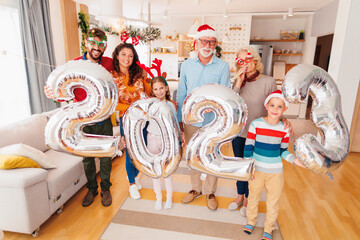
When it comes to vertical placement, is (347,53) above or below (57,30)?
below

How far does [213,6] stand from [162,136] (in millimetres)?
5412

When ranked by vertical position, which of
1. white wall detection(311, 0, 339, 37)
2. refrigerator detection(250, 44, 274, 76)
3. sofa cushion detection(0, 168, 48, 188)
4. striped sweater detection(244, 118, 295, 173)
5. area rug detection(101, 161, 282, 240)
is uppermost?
white wall detection(311, 0, 339, 37)

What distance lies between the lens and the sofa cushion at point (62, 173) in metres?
1.94

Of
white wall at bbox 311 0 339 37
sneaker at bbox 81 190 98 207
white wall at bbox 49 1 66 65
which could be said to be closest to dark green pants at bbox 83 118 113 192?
sneaker at bbox 81 190 98 207

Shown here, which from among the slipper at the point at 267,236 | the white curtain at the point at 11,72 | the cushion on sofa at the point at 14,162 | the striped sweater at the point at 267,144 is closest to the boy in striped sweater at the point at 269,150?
the striped sweater at the point at 267,144

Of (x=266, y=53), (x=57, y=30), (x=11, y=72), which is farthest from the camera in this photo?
(x=266, y=53)

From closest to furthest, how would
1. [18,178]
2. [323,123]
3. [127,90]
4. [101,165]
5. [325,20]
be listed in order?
[323,123] → [127,90] → [18,178] → [101,165] → [325,20]

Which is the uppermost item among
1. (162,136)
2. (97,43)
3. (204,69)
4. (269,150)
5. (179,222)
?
(97,43)

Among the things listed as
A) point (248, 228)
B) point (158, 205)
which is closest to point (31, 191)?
point (158, 205)

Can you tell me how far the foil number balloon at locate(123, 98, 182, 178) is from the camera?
2.52 feet

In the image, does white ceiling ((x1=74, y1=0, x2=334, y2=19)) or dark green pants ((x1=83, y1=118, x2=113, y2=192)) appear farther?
white ceiling ((x1=74, y1=0, x2=334, y2=19))

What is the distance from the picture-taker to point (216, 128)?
0.74m

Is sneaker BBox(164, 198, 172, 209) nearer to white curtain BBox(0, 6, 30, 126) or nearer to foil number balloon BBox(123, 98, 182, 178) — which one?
foil number balloon BBox(123, 98, 182, 178)

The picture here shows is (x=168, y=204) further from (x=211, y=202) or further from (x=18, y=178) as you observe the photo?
(x=18, y=178)
